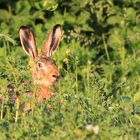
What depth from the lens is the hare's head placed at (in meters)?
7.41

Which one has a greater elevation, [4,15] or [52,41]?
[4,15]

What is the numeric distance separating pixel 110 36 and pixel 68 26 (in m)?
0.56

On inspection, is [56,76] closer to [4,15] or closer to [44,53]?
[44,53]

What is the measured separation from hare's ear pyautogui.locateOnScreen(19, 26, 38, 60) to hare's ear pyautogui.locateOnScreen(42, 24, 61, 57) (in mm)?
172

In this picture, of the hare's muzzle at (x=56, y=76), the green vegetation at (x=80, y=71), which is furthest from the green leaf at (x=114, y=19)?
the hare's muzzle at (x=56, y=76)

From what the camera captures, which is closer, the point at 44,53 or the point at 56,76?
the point at 56,76

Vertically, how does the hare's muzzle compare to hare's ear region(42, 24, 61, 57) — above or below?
below

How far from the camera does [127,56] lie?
8.80m

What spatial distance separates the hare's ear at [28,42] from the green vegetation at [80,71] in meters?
0.15

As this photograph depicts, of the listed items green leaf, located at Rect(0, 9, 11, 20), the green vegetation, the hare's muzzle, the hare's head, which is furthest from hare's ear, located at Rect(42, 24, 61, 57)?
green leaf, located at Rect(0, 9, 11, 20)

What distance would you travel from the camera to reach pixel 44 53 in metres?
7.96

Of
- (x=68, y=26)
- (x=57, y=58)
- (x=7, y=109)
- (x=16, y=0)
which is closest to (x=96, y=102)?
(x=7, y=109)

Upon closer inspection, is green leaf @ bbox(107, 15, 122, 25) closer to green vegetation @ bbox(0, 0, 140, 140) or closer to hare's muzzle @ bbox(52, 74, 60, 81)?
green vegetation @ bbox(0, 0, 140, 140)

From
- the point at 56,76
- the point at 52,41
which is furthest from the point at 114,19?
the point at 56,76
